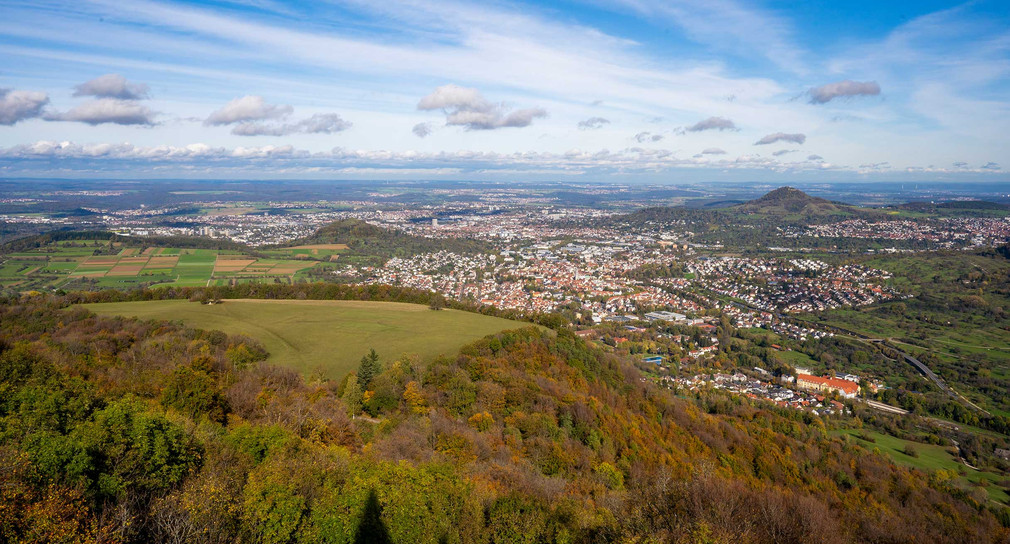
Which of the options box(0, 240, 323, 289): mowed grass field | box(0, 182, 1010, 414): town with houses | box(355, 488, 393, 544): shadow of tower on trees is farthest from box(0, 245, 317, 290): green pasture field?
box(355, 488, 393, 544): shadow of tower on trees

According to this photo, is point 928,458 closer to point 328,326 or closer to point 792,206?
point 328,326

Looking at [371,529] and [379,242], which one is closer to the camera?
[371,529]

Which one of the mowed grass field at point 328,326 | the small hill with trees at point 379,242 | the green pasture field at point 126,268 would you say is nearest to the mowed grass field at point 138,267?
the green pasture field at point 126,268

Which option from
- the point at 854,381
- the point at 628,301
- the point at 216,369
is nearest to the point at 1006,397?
the point at 854,381

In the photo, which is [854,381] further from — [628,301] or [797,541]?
[797,541]

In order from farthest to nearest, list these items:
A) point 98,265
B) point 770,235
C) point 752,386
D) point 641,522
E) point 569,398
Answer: point 770,235 < point 98,265 < point 752,386 < point 569,398 < point 641,522

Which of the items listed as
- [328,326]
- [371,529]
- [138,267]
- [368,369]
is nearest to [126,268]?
[138,267]
